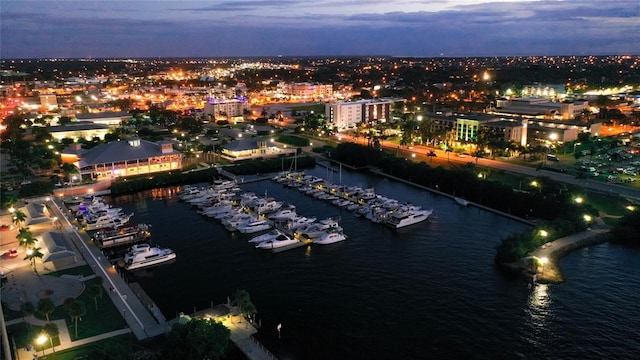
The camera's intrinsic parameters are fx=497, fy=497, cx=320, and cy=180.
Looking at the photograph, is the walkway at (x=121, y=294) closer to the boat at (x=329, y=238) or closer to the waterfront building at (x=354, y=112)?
the boat at (x=329, y=238)

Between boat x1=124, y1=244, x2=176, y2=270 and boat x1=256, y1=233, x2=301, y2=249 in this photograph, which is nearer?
boat x1=124, y1=244, x2=176, y2=270

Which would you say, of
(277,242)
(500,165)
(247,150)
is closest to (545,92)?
(500,165)

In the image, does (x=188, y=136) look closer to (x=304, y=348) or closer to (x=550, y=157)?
(x=550, y=157)

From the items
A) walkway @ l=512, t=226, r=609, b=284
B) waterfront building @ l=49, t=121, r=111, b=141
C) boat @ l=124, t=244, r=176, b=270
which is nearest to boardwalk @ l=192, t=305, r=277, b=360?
boat @ l=124, t=244, r=176, b=270

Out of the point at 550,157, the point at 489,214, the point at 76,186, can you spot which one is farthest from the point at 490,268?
the point at 76,186

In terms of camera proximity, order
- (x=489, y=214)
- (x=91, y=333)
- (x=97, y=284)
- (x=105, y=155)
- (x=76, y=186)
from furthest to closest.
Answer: (x=105, y=155) < (x=76, y=186) < (x=489, y=214) < (x=97, y=284) < (x=91, y=333)

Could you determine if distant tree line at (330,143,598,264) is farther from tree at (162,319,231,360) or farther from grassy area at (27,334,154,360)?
grassy area at (27,334,154,360)
